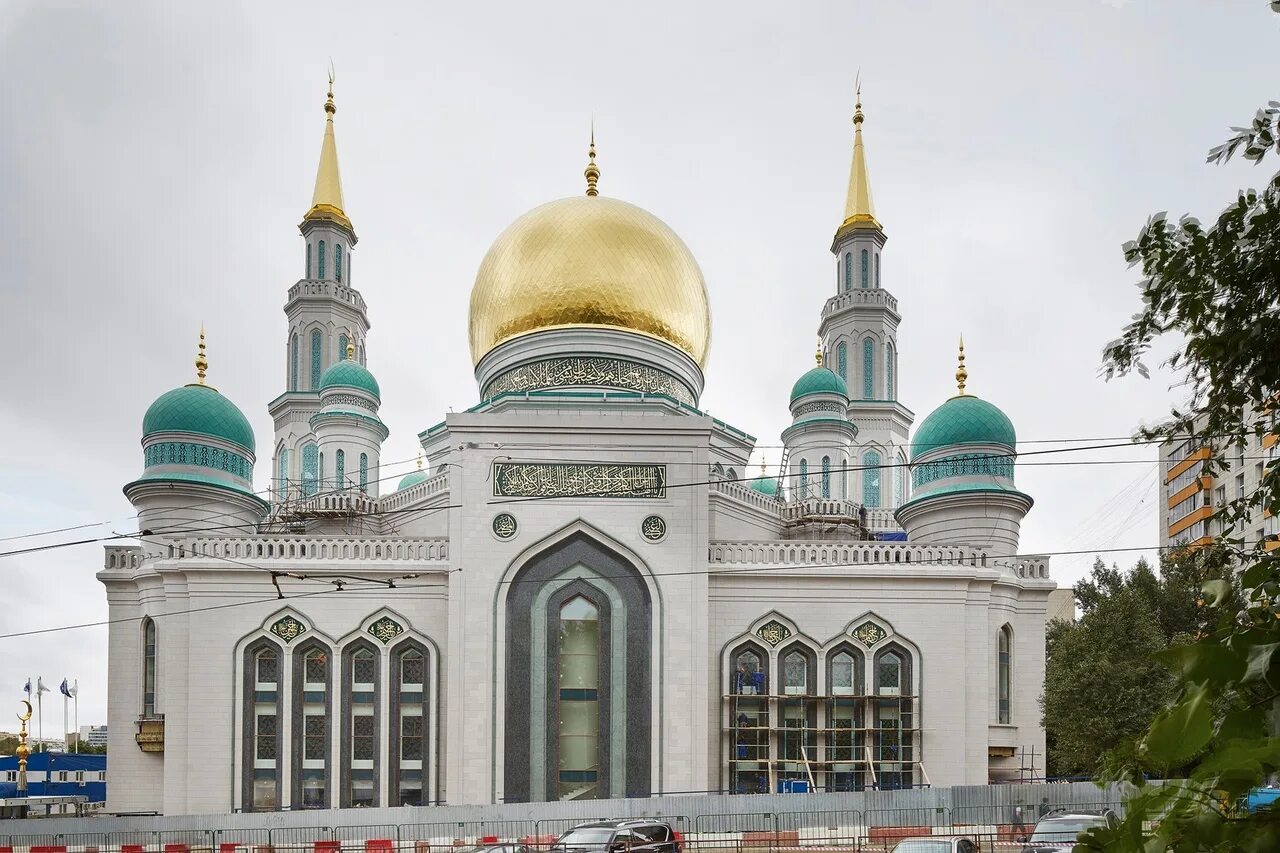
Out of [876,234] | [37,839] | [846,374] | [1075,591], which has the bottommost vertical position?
[37,839]

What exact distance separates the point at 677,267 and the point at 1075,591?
57.3 feet

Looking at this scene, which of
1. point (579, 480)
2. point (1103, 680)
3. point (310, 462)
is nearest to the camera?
point (579, 480)

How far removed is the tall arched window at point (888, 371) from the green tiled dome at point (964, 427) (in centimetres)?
781

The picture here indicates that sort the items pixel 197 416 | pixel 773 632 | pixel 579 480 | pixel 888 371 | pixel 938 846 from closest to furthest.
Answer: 1. pixel 938 846
2. pixel 579 480
3. pixel 773 632
4. pixel 197 416
5. pixel 888 371

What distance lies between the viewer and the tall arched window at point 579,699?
23281 millimetres

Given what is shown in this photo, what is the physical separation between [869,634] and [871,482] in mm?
10913

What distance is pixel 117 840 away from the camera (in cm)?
1927

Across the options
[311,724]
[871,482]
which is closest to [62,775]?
[311,724]

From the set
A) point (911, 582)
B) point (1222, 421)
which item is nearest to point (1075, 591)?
point (911, 582)

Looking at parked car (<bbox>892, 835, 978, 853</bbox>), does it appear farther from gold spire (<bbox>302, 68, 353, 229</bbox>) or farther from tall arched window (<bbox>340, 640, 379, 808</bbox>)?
gold spire (<bbox>302, 68, 353, 229</bbox>)

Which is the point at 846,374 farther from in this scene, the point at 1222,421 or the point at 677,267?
the point at 1222,421

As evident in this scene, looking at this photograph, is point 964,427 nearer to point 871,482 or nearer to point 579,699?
point 871,482

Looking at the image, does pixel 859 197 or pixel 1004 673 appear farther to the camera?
pixel 859 197

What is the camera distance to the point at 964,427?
89.9 feet
